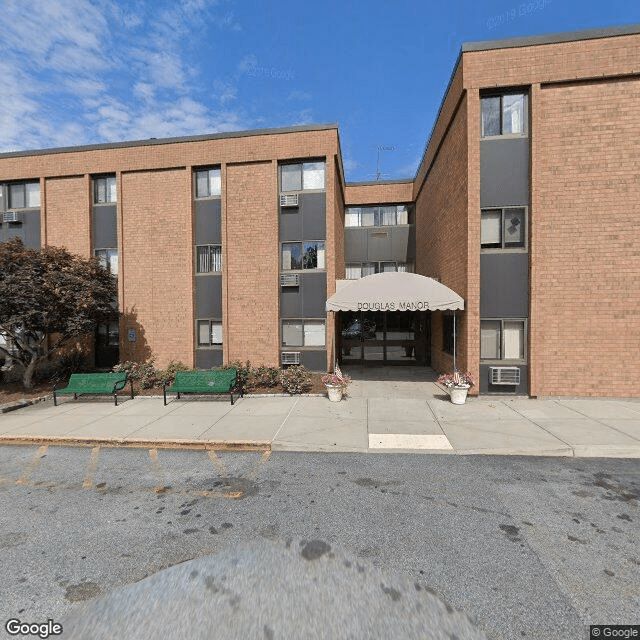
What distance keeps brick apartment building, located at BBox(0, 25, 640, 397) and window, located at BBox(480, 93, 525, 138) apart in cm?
5

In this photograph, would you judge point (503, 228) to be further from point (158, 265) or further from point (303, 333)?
point (158, 265)

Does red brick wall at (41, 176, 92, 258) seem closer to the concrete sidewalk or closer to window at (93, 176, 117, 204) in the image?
window at (93, 176, 117, 204)

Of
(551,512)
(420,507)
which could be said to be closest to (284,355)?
(420,507)

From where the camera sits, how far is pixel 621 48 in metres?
8.86

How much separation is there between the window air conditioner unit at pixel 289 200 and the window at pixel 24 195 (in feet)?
38.8

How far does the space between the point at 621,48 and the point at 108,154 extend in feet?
61.9

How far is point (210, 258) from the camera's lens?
13.1 m

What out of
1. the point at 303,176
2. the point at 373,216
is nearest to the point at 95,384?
the point at 303,176

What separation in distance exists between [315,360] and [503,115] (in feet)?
35.0

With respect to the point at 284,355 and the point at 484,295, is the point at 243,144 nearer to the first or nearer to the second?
the point at 284,355

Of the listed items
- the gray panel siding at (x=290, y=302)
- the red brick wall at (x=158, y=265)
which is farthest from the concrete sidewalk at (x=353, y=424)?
the gray panel siding at (x=290, y=302)

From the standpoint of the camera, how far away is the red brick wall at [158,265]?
13070mm

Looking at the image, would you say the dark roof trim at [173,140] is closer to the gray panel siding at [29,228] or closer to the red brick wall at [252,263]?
the red brick wall at [252,263]

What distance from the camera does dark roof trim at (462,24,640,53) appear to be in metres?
8.88
